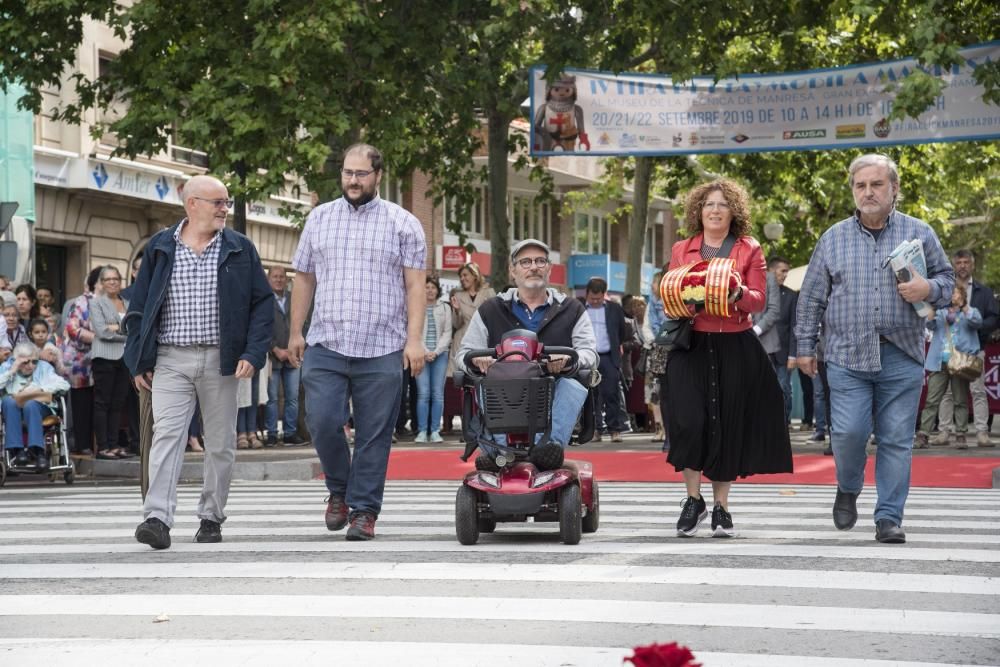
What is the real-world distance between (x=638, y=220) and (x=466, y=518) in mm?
24242

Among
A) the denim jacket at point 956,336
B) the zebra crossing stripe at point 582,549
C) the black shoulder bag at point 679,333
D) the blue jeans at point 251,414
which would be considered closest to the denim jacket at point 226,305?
the zebra crossing stripe at point 582,549

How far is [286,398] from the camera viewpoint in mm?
22000

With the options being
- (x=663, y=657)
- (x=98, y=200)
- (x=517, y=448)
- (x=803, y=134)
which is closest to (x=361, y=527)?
(x=517, y=448)

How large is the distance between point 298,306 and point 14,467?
7.03m

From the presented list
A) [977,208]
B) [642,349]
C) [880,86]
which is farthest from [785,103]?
[977,208]

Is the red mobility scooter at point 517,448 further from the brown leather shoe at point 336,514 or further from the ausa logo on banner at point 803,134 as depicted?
the ausa logo on banner at point 803,134

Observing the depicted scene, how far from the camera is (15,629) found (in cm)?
632

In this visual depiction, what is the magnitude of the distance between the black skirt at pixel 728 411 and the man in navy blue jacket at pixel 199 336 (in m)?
2.28

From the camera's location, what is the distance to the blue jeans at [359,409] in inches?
365

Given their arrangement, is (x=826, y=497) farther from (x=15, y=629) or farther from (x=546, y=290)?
(x=15, y=629)

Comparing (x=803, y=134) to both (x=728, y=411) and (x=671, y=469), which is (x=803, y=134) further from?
(x=728, y=411)

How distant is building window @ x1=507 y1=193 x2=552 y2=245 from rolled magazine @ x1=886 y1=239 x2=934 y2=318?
151 ft

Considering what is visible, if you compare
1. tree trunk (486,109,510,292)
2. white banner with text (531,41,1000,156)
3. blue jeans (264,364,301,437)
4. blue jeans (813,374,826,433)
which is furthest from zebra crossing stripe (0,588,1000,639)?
tree trunk (486,109,510,292)

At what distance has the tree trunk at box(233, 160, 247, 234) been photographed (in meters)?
19.0
